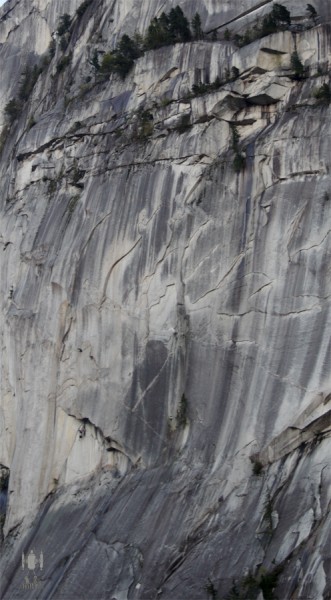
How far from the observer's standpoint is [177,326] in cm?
3169

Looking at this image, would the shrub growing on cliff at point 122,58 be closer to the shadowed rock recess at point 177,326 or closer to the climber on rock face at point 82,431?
the shadowed rock recess at point 177,326

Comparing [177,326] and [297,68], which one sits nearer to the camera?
[177,326]

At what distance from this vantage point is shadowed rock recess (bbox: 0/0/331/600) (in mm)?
27172

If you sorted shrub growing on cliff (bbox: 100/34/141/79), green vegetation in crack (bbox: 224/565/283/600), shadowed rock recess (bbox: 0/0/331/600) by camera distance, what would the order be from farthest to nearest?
shrub growing on cliff (bbox: 100/34/141/79) → shadowed rock recess (bbox: 0/0/331/600) → green vegetation in crack (bbox: 224/565/283/600)

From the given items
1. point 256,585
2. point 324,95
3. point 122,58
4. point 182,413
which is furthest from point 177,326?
point 122,58

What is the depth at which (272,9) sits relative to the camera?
35.5m

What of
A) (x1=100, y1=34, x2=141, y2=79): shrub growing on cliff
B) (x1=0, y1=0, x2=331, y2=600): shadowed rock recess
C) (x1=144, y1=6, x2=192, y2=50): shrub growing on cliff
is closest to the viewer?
(x1=0, y1=0, x2=331, y2=600): shadowed rock recess

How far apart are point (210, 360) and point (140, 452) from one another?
12.0ft

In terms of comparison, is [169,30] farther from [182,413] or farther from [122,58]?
[182,413]

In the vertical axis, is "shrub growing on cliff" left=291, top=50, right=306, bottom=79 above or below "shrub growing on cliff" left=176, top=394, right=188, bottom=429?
above

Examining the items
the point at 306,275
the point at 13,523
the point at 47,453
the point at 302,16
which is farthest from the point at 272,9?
the point at 13,523

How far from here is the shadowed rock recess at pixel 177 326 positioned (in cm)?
2717

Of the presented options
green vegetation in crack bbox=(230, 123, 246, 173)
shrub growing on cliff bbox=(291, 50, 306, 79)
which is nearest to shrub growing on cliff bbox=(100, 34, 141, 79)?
green vegetation in crack bbox=(230, 123, 246, 173)

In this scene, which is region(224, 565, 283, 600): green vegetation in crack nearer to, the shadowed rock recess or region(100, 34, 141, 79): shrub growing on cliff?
the shadowed rock recess
